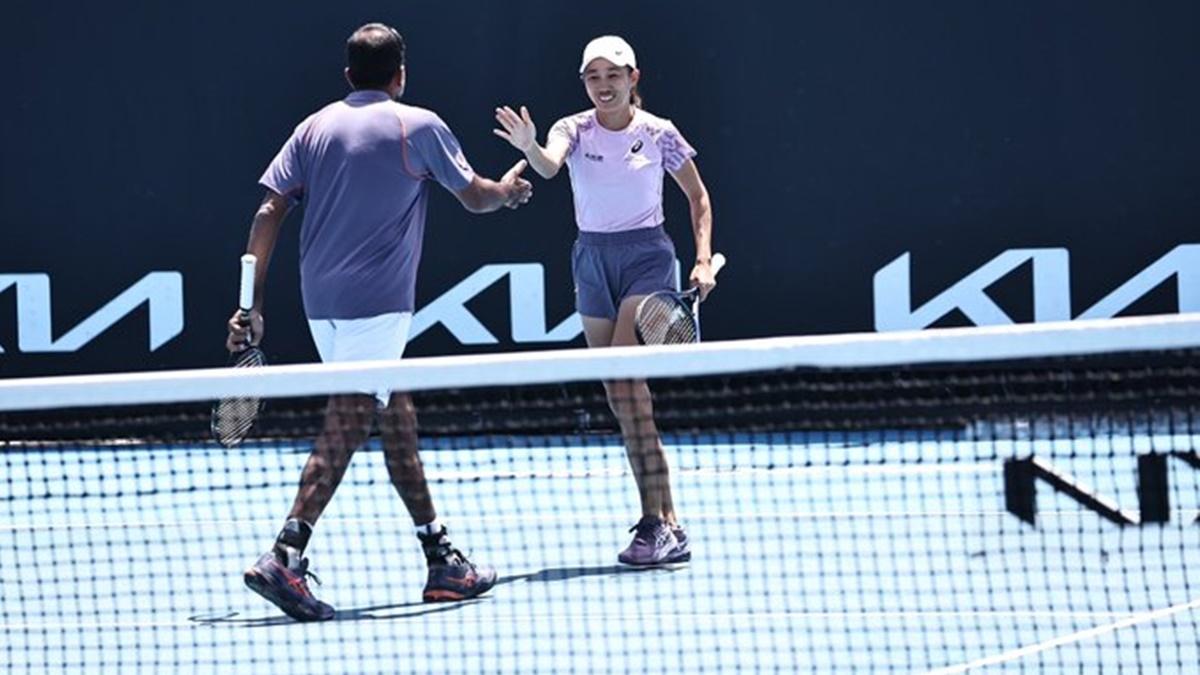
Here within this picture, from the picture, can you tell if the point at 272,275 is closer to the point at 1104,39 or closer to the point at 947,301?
the point at 947,301

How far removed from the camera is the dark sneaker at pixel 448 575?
590 cm

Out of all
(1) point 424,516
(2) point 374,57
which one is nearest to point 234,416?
(1) point 424,516

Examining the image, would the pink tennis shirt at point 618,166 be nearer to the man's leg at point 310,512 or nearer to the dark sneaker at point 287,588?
the man's leg at point 310,512

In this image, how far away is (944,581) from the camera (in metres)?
6.00

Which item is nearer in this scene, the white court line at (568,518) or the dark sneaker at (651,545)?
the dark sneaker at (651,545)

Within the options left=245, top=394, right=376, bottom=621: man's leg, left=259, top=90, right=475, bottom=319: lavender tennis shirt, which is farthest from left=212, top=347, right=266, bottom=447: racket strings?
left=245, top=394, right=376, bottom=621: man's leg

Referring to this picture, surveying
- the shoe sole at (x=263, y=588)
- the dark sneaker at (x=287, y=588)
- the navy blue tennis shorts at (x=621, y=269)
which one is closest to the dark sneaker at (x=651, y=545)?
the navy blue tennis shorts at (x=621, y=269)

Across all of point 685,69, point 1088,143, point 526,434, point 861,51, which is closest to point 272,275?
point 526,434

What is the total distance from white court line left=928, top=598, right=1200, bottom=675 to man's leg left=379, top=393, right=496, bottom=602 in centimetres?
134

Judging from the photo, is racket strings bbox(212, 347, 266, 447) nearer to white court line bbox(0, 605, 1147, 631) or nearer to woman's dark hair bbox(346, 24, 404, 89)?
white court line bbox(0, 605, 1147, 631)

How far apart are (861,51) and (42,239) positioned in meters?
3.22

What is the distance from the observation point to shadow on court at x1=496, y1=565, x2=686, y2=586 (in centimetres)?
625

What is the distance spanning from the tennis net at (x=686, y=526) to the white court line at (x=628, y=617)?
0.5 inches

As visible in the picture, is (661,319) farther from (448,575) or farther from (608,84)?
(448,575)
